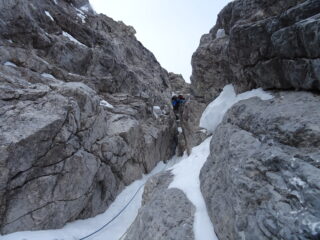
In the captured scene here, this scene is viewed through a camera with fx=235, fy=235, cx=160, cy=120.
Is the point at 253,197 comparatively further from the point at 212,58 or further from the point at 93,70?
the point at 93,70

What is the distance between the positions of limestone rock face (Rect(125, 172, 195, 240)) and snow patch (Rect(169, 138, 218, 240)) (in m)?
0.19

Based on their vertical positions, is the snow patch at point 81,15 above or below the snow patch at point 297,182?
above

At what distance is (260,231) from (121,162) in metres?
12.8

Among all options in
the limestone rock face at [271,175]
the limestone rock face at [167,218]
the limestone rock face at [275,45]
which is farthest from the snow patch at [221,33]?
the limestone rock face at [167,218]

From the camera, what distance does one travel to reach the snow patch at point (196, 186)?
6.42 m

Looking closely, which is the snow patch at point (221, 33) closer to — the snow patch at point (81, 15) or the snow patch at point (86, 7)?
the snow patch at point (81, 15)

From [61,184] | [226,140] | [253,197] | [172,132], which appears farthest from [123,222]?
[172,132]

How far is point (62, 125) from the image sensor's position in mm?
12461

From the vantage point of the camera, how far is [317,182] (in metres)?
3.88

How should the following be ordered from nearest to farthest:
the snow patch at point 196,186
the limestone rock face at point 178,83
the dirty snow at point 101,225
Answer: the snow patch at point 196,186, the dirty snow at point 101,225, the limestone rock face at point 178,83

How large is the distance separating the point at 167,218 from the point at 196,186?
6.14 ft

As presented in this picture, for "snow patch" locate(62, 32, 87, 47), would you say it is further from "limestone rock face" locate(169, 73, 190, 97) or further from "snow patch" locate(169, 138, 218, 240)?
"limestone rock face" locate(169, 73, 190, 97)

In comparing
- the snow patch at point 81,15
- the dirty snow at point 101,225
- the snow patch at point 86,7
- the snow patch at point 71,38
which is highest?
the snow patch at point 86,7

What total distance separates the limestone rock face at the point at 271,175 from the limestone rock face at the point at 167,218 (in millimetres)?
739
